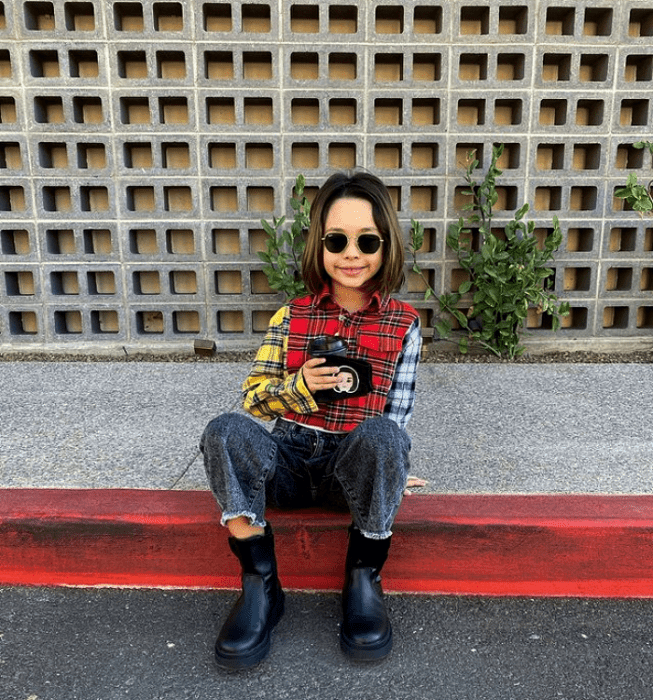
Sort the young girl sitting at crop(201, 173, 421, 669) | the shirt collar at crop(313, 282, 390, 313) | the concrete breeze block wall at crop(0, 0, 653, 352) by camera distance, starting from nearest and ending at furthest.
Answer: the young girl sitting at crop(201, 173, 421, 669) < the shirt collar at crop(313, 282, 390, 313) < the concrete breeze block wall at crop(0, 0, 653, 352)

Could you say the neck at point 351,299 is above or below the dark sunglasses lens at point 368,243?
below

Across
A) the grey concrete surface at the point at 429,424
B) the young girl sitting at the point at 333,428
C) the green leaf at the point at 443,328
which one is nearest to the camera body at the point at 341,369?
the young girl sitting at the point at 333,428

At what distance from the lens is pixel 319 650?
4.94ft

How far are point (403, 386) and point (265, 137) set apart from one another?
2.47m

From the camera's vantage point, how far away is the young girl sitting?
57.7 inches

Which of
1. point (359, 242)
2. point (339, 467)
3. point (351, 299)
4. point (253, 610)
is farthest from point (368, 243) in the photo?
point (253, 610)

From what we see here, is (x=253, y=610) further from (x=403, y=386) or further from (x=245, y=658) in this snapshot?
(x=403, y=386)

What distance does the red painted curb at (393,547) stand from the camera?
1.74 m

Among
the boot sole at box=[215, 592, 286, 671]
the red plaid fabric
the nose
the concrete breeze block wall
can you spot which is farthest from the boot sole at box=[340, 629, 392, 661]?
the concrete breeze block wall

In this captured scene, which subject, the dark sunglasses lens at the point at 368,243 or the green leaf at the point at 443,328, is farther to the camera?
the green leaf at the point at 443,328

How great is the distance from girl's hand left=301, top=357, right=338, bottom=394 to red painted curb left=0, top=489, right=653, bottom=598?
17.6 inches

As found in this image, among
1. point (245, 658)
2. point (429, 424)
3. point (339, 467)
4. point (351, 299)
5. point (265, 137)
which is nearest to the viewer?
point (245, 658)

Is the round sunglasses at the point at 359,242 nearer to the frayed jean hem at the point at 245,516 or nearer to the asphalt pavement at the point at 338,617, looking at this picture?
the frayed jean hem at the point at 245,516

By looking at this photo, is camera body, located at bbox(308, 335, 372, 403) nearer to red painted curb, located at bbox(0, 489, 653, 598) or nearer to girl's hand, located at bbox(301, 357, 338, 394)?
girl's hand, located at bbox(301, 357, 338, 394)
